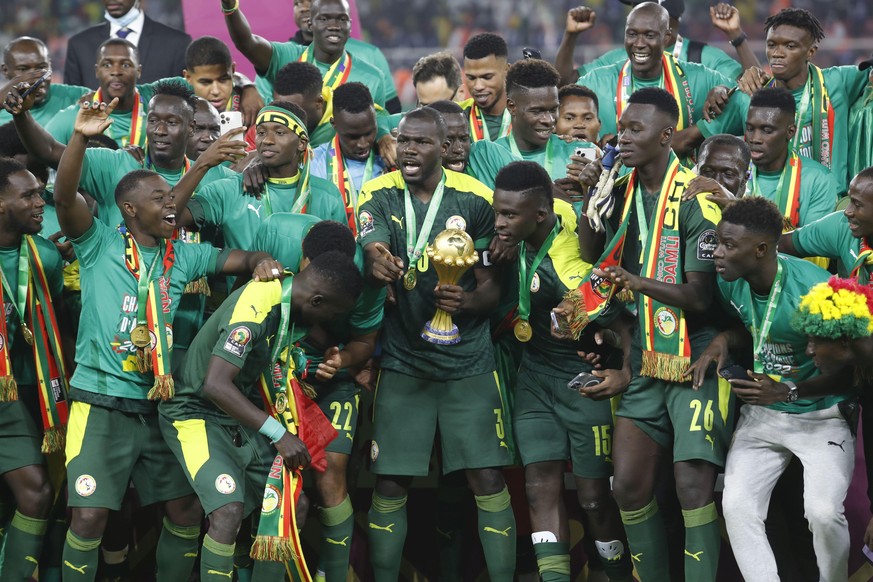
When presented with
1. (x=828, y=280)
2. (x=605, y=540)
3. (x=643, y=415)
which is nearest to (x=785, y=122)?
(x=828, y=280)

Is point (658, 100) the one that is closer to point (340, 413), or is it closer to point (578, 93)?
point (578, 93)

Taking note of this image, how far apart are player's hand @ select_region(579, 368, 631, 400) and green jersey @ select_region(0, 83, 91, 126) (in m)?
4.08

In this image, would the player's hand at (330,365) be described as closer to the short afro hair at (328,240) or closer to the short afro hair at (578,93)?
the short afro hair at (328,240)

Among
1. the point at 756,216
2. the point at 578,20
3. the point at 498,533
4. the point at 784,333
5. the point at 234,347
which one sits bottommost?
the point at 498,533

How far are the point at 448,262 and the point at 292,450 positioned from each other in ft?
3.94

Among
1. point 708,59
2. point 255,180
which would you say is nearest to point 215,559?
point 255,180

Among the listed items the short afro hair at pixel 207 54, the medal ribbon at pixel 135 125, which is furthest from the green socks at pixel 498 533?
Result: the short afro hair at pixel 207 54

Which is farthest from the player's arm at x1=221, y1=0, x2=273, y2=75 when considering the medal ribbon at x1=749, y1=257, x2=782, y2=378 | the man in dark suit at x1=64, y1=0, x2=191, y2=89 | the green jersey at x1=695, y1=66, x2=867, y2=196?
the medal ribbon at x1=749, y1=257, x2=782, y2=378

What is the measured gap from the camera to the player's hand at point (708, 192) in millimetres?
6199

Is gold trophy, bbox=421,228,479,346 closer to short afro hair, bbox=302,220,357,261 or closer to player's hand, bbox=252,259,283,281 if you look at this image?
short afro hair, bbox=302,220,357,261

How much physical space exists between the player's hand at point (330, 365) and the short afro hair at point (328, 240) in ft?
1.64

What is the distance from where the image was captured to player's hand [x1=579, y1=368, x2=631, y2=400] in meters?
6.41

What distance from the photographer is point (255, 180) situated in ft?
22.5

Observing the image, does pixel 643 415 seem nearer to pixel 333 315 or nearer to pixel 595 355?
pixel 595 355
